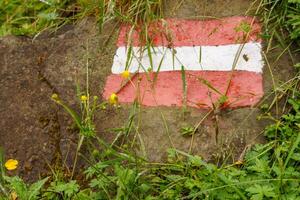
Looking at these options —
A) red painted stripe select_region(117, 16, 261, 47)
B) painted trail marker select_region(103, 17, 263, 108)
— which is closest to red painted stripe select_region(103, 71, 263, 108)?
painted trail marker select_region(103, 17, 263, 108)

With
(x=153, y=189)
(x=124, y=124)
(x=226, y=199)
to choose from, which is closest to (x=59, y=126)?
(x=124, y=124)

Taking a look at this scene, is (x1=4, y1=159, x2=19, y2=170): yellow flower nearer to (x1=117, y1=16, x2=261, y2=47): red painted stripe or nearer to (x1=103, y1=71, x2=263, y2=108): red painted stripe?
(x1=103, y1=71, x2=263, y2=108): red painted stripe

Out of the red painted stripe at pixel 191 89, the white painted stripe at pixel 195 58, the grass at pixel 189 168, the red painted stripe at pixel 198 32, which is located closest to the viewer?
the grass at pixel 189 168

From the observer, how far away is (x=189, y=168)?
2.40m

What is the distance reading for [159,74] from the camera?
9.46 ft

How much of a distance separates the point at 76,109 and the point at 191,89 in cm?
61

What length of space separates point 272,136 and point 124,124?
2.41 ft

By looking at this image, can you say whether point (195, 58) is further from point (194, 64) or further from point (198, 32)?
point (198, 32)

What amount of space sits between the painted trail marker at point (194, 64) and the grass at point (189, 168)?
0.08 metres

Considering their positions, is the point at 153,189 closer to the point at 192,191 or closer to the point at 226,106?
the point at 192,191

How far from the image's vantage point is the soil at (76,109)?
255 cm

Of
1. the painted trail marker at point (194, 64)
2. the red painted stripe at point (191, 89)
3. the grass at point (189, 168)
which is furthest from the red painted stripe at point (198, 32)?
the red painted stripe at point (191, 89)

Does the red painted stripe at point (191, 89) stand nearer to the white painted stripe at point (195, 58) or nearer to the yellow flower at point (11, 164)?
the white painted stripe at point (195, 58)

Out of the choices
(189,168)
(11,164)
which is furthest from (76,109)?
(189,168)
